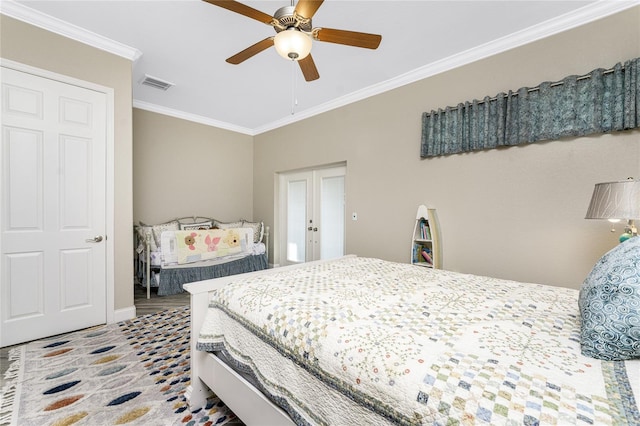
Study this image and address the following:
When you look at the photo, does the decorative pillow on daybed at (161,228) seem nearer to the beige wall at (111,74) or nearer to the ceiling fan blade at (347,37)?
the beige wall at (111,74)

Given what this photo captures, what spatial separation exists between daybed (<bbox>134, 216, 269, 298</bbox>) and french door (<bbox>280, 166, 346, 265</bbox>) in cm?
56

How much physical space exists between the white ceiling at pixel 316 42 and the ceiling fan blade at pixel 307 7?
737mm

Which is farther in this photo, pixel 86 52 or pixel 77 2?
pixel 86 52

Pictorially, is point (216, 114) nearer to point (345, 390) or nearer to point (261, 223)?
point (261, 223)

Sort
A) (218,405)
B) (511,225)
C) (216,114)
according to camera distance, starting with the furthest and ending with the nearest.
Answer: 1. (216,114)
2. (511,225)
3. (218,405)

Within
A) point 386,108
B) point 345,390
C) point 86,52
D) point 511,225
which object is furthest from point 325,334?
point 86,52

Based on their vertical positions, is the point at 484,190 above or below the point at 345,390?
above

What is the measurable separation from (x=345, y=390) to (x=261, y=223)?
4.42m

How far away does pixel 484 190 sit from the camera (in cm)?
273

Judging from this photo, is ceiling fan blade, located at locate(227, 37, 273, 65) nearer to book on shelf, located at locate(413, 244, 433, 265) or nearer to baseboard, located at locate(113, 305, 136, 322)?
book on shelf, located at locate(413, 244, 433, 265)

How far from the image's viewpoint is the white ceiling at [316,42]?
7.23 feet

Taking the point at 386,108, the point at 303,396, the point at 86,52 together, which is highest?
the point at 86,52

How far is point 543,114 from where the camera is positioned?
237 centimetres

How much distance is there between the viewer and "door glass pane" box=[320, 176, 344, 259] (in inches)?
167
